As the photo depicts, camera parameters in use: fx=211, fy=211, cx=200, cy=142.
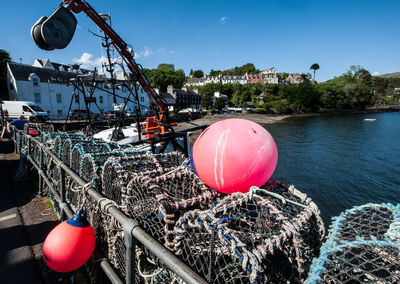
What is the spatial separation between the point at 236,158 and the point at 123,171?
116cm

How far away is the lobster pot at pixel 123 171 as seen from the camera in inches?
80.7

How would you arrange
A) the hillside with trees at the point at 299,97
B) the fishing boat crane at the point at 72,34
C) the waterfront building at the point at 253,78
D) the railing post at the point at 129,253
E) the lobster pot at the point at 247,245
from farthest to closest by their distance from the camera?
1. the waterfront building at the point at 253,78
2. the hillside with trees at the point at 299,97
3. the fishing boat crane at the point at 72,34
4. the lobster pot at the point at 247,245
5. the railing post at the point at 129,253

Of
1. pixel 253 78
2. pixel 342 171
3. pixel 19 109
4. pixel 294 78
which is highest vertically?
pixel 294 78

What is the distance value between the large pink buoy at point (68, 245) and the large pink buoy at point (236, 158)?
4.37 ft

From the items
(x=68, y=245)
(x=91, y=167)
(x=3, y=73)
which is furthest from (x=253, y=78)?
(x=68, y=245)

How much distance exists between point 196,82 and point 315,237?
10090 centimetres

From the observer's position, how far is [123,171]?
6.73ft

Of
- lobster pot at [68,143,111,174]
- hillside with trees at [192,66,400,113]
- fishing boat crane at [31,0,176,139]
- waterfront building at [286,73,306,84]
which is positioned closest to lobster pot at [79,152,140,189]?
lobster pot at [68,143,111,174]

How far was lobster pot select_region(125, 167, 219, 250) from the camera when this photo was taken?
1.67m

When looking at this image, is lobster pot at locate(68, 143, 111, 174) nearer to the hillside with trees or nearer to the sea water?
the sea water

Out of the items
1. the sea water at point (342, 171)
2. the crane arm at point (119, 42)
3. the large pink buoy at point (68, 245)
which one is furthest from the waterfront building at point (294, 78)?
the large pink buoy at point (68, 245)

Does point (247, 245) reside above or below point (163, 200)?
below

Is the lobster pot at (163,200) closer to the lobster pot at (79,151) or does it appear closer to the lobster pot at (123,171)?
the lobster pot at (123,171)

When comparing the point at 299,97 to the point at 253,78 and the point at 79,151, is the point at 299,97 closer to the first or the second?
the point at 253,78
